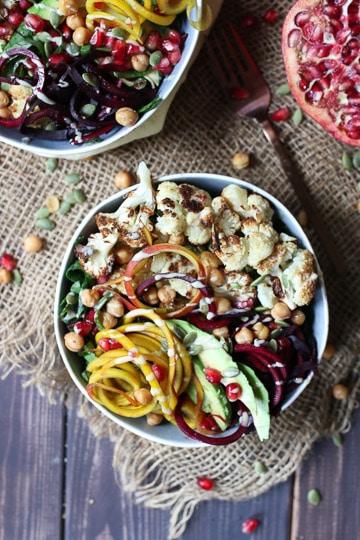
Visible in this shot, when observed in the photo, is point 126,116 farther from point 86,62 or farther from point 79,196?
point 79,196

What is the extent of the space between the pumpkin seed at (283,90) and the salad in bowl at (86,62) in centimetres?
37

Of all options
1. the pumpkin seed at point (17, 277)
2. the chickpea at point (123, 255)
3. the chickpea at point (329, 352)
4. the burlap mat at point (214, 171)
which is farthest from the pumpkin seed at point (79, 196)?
the chickpea at point (329, 352)

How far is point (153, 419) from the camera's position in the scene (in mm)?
1916

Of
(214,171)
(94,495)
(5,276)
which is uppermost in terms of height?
(214,171)

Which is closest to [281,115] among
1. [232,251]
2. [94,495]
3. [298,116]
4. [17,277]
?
[298,116]

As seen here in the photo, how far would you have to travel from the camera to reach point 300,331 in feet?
6.18

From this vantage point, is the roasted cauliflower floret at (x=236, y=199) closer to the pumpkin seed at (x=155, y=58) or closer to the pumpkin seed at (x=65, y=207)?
the pumpkin seed at (x=155, y=58)

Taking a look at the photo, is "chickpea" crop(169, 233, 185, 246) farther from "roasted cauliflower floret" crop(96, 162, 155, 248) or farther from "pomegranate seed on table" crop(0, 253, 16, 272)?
"pomegranate seed on table" crop(0, 253, 16, 272)

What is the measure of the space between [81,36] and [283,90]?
601 millimetres

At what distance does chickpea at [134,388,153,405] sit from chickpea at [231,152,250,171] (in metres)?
0.69

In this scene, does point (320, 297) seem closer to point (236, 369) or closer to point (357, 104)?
point (236, 369)

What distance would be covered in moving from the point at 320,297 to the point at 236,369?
0.89 ft

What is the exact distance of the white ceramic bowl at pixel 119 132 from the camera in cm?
186

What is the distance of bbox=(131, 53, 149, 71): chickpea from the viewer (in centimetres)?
186
